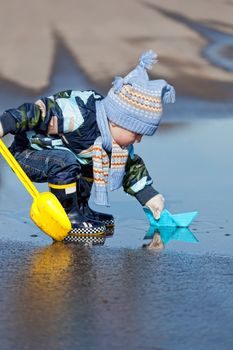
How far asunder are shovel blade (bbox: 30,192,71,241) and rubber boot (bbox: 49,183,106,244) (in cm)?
8

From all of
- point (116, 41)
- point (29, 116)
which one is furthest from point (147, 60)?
point (116, 41)

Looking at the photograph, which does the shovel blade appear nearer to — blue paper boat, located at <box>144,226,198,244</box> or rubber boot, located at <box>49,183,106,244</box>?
rubber boot, located at <box>49,183,106,244</box>

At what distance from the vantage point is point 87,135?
185 inches

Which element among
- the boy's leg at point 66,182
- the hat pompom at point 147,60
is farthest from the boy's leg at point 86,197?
the hat pompom at point 147,60

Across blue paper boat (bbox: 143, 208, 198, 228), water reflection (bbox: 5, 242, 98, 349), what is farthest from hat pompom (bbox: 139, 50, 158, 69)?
water reflection (bbox: 5, 242, 98, 349)

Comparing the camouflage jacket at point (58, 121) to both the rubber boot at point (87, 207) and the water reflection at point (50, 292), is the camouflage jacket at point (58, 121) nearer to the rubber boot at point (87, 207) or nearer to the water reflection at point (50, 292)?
the rubber boot at point (87, 207)

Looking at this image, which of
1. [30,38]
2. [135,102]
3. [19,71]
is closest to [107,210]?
[135,102]

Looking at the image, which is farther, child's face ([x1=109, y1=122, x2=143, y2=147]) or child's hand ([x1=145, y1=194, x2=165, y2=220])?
child's hand ([x1=145, y1=194, x2=165, y2=220])

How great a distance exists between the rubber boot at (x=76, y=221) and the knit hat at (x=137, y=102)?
377 millimetres

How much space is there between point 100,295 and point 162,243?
96 centimetres

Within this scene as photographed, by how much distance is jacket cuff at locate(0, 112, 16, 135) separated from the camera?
4.50 metres

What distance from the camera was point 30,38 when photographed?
29.7 ft

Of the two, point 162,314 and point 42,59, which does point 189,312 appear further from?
point 42,59

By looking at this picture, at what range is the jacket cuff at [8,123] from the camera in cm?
450
